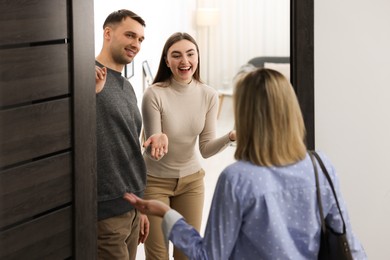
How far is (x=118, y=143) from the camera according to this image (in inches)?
102

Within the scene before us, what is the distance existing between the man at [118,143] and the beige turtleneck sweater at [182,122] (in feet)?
1.07

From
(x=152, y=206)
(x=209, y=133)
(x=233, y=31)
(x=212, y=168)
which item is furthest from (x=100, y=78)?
(x=233, y=31)

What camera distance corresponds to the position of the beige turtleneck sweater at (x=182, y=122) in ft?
10.1

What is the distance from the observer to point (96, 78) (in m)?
2.40

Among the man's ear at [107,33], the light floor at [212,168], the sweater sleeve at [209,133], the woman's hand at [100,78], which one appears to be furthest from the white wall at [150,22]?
the woman's hand at [100,78]

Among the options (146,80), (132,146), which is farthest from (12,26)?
(146,80)

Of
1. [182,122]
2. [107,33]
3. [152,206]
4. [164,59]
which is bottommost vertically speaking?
[152,206]

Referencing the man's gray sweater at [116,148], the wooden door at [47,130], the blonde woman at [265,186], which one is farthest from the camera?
the man's gray sweater at [116,148]

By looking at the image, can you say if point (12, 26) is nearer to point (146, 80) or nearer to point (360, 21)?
point (360, 21)

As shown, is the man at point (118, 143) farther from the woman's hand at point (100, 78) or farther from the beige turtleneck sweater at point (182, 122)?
the beige turtleneck sweater at point (182, 122)

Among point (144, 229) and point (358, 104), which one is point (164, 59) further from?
point (358, 104)

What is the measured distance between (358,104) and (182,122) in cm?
75

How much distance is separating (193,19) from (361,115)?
4.83 metres

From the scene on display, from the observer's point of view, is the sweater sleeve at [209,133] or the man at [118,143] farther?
the sweater sleeve at [209,133]
